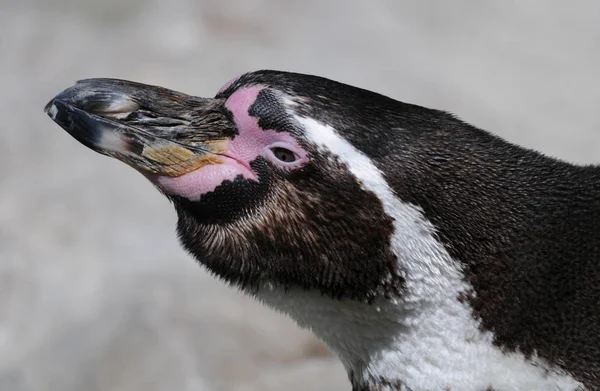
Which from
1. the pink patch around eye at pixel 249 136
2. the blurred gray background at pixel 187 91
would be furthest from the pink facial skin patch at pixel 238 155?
the blurred gray background at pixel 187 91

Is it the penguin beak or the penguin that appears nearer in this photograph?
the penguin

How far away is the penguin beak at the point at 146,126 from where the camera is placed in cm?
219

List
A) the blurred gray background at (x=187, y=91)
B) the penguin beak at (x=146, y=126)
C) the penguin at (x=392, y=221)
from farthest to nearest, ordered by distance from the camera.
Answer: the blurred gray background at (x=187, y=91) → the penguin beak at (x=146, y=126) → the penguin at (x=392, y=221)

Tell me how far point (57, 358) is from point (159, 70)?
1.52m

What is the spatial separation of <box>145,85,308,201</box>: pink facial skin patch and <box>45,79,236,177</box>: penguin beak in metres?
0.02

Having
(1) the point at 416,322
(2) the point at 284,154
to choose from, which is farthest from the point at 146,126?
(1) the point at 416,322

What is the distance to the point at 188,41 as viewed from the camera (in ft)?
15.6

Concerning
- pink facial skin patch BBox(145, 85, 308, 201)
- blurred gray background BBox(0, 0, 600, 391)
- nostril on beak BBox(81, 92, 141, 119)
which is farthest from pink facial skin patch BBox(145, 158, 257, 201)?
blurred gray background BBox(0, 0, 600, 391)

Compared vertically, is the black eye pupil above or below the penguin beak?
above

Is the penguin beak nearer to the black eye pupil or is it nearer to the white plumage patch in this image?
the black eye pupil

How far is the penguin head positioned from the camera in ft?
6.78

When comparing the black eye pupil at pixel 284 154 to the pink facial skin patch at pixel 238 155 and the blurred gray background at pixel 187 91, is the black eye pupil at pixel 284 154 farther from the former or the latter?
the blurred gray background at pixel 187 91

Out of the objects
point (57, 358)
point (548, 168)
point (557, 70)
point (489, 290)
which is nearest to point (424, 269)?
point (489, 290)

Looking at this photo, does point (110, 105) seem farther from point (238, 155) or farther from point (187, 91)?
point (187, 91)
